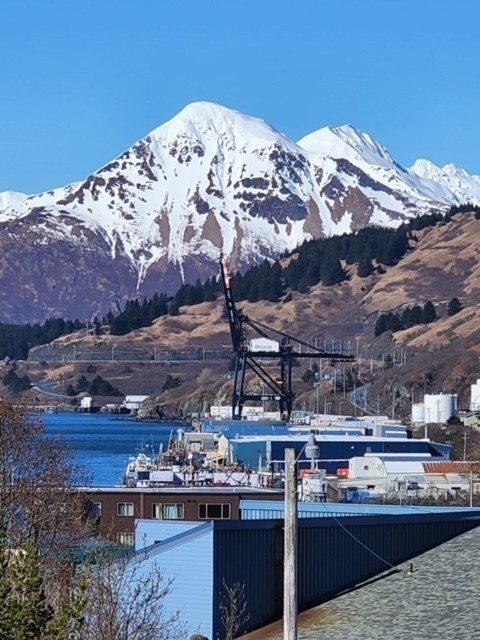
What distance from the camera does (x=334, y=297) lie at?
540 feet

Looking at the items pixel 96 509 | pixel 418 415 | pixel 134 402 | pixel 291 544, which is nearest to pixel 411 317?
pixel 134 402

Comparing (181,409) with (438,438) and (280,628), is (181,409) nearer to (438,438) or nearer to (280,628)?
(438,438)

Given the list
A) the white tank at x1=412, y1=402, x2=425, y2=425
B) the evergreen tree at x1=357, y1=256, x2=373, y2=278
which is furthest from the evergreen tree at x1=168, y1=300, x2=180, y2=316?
the white tank at x1=412, y1=402, x2=425, y2=425

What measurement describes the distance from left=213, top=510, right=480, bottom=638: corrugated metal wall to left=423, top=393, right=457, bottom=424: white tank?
209 feet

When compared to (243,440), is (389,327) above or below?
above

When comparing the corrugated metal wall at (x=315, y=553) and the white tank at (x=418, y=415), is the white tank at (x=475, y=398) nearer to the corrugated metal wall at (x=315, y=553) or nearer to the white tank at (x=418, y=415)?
the white tank at (x=418, y=415)

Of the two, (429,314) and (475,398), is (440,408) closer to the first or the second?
(475,398)

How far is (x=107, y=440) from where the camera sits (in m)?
96.1

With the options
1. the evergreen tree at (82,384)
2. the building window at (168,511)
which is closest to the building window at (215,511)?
the building window at (168,511)

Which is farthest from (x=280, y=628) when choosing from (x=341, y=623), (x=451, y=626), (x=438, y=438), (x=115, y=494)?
(x=438, y=438)

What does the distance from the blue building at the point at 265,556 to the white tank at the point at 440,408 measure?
210ft

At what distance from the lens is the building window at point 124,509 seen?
97.6 feet

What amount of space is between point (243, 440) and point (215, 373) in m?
93.7

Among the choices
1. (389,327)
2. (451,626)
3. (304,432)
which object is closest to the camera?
(451,626)
